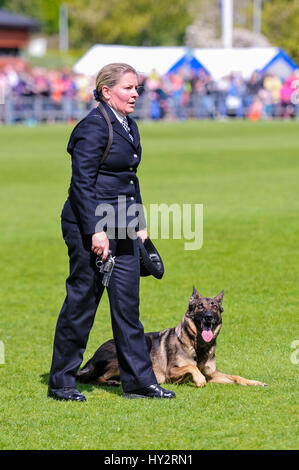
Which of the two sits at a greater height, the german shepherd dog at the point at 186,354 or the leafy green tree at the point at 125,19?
the leafy green tree at the point at 125,19

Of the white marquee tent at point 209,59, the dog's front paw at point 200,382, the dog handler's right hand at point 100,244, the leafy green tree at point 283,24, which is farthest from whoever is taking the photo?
the leafy green tree at point 283,24

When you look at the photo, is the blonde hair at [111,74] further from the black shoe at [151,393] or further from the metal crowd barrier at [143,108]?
the metal crowd barrier at [143,108]

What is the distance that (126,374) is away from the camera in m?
6.25

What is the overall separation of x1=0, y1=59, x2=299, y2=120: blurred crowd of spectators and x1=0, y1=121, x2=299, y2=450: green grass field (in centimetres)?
1702

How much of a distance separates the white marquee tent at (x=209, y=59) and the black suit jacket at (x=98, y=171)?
40052 millimetres

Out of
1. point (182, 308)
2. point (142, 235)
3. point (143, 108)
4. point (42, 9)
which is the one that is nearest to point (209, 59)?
point (143, 108)

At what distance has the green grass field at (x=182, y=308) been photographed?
552 cm

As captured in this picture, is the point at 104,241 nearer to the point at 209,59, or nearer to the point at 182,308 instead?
the point at 182,308

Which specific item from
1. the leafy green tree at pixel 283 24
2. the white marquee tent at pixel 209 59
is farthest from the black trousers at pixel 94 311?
the leafy green tree at pixel 283 24

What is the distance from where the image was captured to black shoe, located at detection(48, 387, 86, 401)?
621cm

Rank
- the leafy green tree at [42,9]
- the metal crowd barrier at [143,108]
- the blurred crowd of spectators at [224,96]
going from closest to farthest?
the metal crowd barrier at [143,108] → the blurred crowd of spectators at [224,96] → the leafy green tree at [42,9]

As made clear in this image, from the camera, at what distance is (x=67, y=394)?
6.23 meters

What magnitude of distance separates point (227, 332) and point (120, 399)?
2.13 metres

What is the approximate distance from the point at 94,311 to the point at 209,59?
4232 cm
